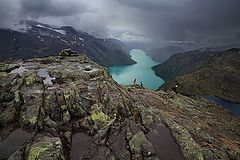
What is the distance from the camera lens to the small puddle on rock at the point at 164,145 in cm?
1306

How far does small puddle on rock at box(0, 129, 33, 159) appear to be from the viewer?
9.36 meters

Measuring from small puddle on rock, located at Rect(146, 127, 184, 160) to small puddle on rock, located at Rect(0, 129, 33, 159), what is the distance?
14976mm

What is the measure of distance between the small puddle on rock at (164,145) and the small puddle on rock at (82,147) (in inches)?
322

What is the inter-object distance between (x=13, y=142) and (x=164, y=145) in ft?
57.7

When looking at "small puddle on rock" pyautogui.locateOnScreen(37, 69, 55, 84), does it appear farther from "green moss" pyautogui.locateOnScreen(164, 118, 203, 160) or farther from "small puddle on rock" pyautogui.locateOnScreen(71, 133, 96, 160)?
"green moss" pyautogui.locateOnScreen(164, 118, 203, 160)

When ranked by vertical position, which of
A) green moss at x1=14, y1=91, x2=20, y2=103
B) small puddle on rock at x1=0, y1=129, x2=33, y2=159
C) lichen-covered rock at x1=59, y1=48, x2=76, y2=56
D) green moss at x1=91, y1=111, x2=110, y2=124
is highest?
lichen-covered rock at x1=59, y1=48, x2=76, y2=56

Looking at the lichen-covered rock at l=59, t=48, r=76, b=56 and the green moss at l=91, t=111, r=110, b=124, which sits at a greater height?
the lichen-covered rock at l=59, t=48, r=76, b=56

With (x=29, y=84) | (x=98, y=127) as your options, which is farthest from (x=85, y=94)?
(x=29, y=84)

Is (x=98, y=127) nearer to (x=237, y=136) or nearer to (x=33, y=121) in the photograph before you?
(x=33, y=121)

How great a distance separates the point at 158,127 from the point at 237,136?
84.0ft

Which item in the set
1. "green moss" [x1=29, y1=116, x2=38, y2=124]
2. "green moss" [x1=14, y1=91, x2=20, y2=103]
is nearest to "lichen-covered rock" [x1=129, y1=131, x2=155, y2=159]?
"green moss" [x1=29, y1=116, x2=38, y2=124]

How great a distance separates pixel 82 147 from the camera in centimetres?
1180

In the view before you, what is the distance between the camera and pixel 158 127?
1759 centimetres

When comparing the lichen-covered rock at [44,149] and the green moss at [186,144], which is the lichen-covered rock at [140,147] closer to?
the green moss at [186,144]
